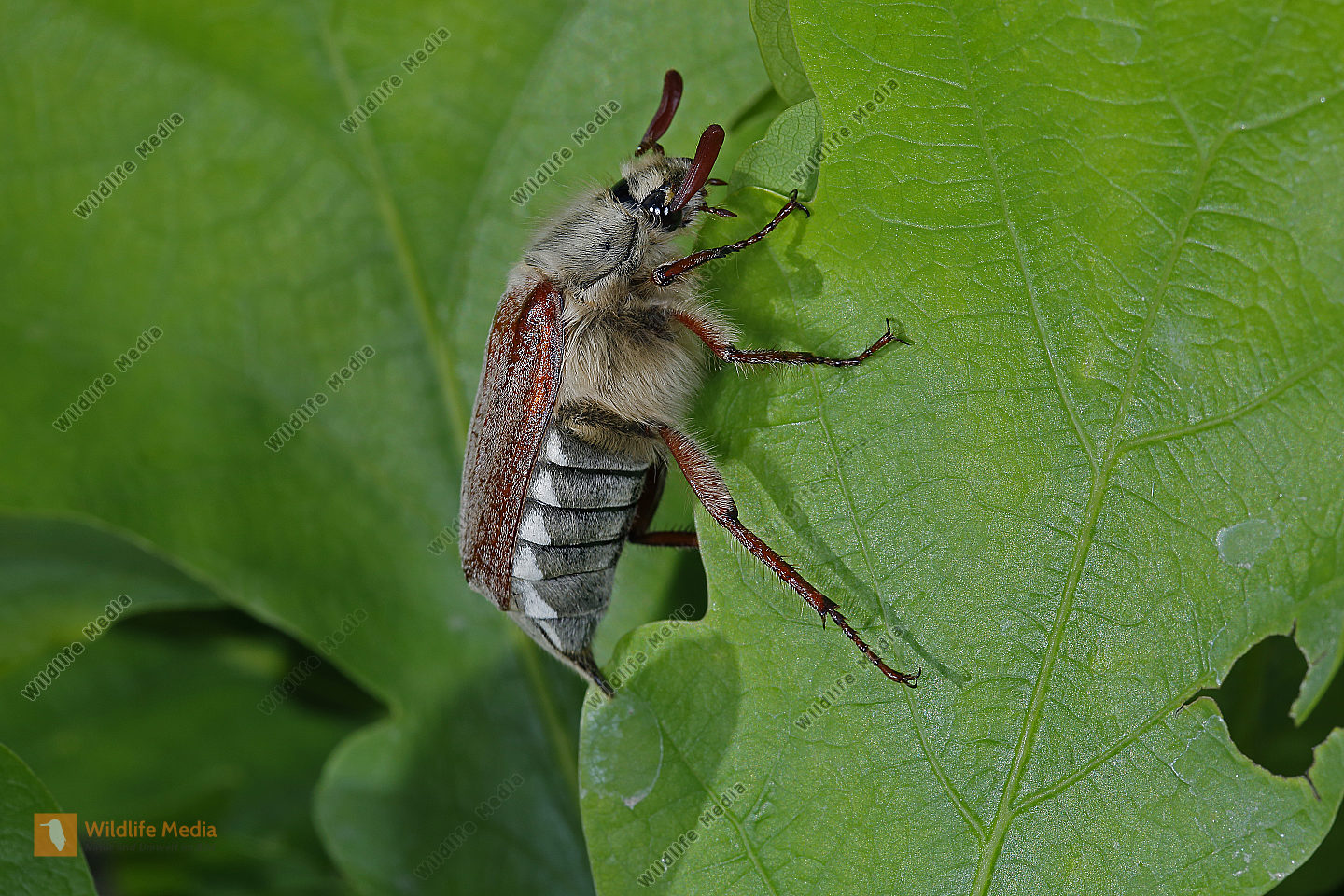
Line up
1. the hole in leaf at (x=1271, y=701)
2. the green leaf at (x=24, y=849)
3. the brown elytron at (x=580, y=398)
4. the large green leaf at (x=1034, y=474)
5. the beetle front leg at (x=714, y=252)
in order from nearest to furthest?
the large green leaf at (x=1034, y=474) → the beetle front leg at (x=714, y=252) → the green leaf at (x=24, y=849) → the hole in leaf at (x=1271, y=701) → the brown elytron at (x=580, y=398)

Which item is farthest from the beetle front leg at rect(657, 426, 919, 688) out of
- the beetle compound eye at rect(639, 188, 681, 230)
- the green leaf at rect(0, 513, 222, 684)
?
the green leaf at rect(0, 513, 222, 684)

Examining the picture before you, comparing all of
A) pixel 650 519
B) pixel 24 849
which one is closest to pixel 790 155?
pixel 650 519

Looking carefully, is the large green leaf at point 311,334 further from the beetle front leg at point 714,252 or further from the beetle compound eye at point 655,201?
the beetle front leg at point 714,252

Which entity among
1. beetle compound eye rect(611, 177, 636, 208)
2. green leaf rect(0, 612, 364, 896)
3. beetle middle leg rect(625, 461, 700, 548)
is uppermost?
beetle compound eye rect(611, 177, 636, 208)

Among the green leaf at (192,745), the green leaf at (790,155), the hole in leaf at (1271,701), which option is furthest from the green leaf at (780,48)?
the green leaf at (192,745)

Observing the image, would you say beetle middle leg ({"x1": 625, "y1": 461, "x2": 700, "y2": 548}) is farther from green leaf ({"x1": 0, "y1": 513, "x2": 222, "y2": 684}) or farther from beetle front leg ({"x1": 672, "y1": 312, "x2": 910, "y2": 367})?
green leaf ({"x1": 0, "y1": 513, "x2": 222, "y2": 684})

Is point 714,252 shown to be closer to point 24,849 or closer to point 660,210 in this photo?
point 660,210

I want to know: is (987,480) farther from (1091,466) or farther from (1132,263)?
(1132,263)
